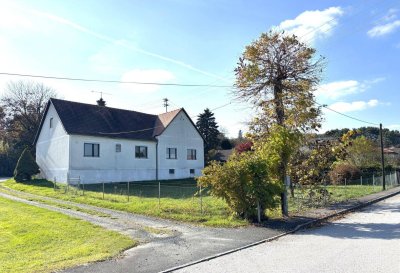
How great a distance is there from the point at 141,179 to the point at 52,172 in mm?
7958

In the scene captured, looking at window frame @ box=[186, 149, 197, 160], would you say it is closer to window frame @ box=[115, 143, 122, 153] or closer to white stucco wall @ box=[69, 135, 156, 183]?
white stucco wall @ box=[69, 135, 156, 183]

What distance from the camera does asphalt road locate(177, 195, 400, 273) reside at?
24.2ft

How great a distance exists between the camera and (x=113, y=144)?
110 feet

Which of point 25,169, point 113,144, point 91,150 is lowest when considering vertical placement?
point 25,169

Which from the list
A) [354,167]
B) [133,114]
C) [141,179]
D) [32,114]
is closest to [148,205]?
[141,179]

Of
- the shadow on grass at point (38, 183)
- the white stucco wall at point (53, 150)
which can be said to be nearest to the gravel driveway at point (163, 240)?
the shadow on grass at point (38, 183)

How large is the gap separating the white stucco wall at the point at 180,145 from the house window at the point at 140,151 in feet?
5.67

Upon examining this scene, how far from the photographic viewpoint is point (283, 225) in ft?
40.7

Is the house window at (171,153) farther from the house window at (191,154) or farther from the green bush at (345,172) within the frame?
the green bush at (345,172)

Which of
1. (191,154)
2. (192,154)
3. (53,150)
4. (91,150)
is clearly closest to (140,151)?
(91,150)

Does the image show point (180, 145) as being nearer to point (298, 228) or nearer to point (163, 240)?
point (298, 228)

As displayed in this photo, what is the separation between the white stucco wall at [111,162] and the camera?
99.8 ft

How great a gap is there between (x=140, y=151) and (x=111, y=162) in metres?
3.61

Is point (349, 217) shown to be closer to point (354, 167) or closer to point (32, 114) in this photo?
point (354, 167)
